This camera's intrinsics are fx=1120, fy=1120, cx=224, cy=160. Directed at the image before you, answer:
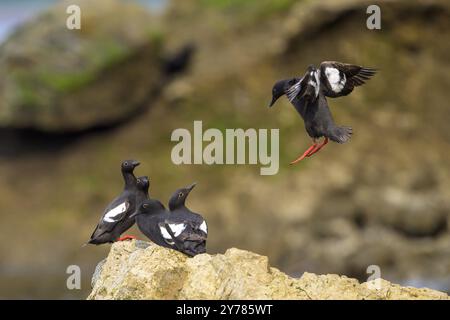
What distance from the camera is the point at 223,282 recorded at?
12891 millimetres

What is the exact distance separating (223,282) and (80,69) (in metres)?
33.7

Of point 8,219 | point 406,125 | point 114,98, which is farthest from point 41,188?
point 406,125

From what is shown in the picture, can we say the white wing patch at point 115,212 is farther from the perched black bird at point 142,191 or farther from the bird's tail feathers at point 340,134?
the bird's tail feathers at point 340,134

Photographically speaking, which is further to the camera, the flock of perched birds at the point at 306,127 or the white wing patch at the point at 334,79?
the white wing patch at the point at 334,79

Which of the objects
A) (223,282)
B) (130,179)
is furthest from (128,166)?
(223,282)

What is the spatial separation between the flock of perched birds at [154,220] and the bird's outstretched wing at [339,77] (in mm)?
2411

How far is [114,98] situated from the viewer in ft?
153

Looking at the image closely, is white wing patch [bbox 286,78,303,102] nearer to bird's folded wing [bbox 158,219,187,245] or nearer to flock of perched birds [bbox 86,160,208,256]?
flock of perched birds [bbox 86,160,208,256]

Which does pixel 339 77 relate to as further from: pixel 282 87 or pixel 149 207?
pixel 149 207

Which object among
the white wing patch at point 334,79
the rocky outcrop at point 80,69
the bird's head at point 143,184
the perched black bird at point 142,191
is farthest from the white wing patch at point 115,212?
the rocky outcrop at point 80,69

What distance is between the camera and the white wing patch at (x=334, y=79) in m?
15.8

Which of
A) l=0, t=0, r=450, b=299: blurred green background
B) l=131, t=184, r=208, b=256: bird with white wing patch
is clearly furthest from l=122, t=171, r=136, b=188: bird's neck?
l=0, t=0, r=450, b=299: blurred green background
